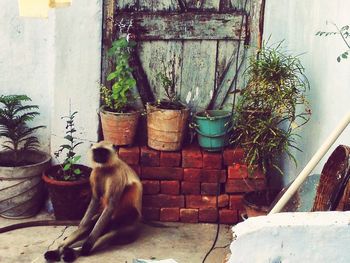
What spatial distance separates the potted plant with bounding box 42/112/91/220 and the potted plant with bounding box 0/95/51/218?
20 cm

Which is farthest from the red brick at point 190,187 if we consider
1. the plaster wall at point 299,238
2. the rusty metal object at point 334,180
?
the plaster wall at point 299,238

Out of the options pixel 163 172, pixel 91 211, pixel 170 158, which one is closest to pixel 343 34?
pixel 170 158

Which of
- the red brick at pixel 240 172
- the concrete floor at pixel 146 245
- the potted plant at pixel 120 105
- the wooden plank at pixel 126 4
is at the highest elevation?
the wooden plank at pixel 126 4

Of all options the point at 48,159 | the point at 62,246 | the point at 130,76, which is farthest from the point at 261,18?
the point at 62,246

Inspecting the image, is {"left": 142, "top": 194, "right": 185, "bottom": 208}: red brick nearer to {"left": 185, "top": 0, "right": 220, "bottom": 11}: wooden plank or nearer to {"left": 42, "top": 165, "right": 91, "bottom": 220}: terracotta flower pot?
{"left": 42, "top": 165, "right": 91, "bottom": 220}: terracotta flower pot

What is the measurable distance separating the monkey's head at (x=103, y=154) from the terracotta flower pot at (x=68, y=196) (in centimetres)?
35

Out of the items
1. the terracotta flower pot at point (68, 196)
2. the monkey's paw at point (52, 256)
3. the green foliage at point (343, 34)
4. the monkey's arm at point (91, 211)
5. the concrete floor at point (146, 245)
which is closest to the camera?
the green foliage at point (343, 34)

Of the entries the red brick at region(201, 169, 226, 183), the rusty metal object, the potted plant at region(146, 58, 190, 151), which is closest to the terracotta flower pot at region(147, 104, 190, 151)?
the potted plant at region(146, 58, 190, 151)

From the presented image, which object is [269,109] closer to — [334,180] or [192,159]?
[192,159]

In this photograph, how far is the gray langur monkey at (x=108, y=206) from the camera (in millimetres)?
5164

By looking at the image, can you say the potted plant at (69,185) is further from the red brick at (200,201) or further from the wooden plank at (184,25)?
the wooden plank at (184,25)

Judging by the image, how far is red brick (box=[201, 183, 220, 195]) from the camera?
568 cm

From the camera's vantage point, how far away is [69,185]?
17.8 ft

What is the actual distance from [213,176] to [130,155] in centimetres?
74
